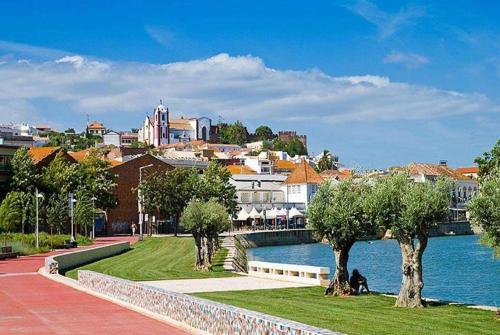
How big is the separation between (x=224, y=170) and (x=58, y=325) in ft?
301

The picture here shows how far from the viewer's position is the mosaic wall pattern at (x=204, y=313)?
14.9 meters

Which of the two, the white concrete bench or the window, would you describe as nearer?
the white concrete bench

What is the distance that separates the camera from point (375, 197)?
30172 millimetres

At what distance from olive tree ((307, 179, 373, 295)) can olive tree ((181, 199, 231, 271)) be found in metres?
13.0

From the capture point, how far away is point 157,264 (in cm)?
5188

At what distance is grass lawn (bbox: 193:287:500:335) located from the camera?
22.2 metres

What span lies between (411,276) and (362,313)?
379 cm

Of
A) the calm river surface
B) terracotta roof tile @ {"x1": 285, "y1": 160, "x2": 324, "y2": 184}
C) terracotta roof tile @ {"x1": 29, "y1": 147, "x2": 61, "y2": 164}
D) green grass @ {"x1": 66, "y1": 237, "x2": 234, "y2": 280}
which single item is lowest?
the calm river surface

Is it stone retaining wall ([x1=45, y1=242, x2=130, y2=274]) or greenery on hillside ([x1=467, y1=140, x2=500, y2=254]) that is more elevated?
greenery on hillside ([x1=467, y1=140, x2=500, y2=254])

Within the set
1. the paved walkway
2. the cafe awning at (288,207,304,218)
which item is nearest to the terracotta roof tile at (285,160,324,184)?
the cafe awning at (288,207,304,218)

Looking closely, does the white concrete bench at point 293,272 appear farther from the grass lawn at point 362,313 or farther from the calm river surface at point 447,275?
the calm river surface at point 447,275

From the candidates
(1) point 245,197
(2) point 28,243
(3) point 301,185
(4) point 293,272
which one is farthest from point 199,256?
(3) point 301,185

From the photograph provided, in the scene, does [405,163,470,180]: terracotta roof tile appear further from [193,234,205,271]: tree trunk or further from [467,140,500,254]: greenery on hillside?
[467,140,500,254]: greenery on hillside

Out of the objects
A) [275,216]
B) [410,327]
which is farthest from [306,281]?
[275,216]
